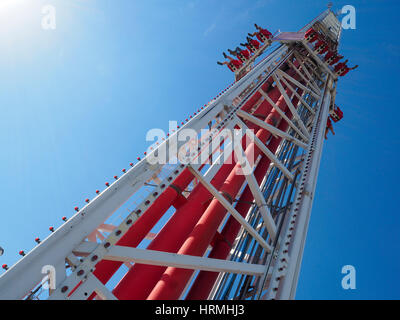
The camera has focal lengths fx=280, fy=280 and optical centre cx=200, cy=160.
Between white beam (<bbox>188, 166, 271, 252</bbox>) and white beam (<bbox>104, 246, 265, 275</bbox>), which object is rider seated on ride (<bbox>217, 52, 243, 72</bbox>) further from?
white beam (<bbox>104, 246, 265, 275</bbox>)

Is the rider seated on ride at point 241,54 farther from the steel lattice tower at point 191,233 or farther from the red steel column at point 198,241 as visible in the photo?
the red steel column at point 198,241

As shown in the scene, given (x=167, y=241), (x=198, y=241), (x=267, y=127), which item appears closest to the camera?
(x=198, y=241)

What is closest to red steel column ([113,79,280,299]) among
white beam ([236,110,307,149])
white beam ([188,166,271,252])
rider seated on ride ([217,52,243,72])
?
white beam ([188,166,271,252])

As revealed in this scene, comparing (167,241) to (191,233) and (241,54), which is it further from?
(241,54)

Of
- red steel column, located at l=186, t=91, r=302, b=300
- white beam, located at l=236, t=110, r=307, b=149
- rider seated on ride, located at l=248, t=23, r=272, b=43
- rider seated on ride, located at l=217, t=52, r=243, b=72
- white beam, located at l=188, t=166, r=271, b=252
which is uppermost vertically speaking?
rider seated on ride, located at l=248, t=23, r=272, b=43

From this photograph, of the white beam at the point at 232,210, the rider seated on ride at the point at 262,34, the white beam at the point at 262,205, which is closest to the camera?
the white beam at the point at 232,210

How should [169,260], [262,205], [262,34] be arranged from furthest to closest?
[262,34], [262,205], [169,260]

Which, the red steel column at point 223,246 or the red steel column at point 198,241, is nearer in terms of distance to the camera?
the red steel column at point 198,241

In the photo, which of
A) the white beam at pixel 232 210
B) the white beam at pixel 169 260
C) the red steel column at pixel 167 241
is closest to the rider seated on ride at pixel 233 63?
the red steel column at pixel 167 241

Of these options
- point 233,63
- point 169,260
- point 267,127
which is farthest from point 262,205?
point 233,63

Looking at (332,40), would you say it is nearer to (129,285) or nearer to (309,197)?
(309,197)

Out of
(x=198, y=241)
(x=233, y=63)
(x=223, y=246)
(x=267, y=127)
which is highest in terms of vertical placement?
(x=233, y=63)
